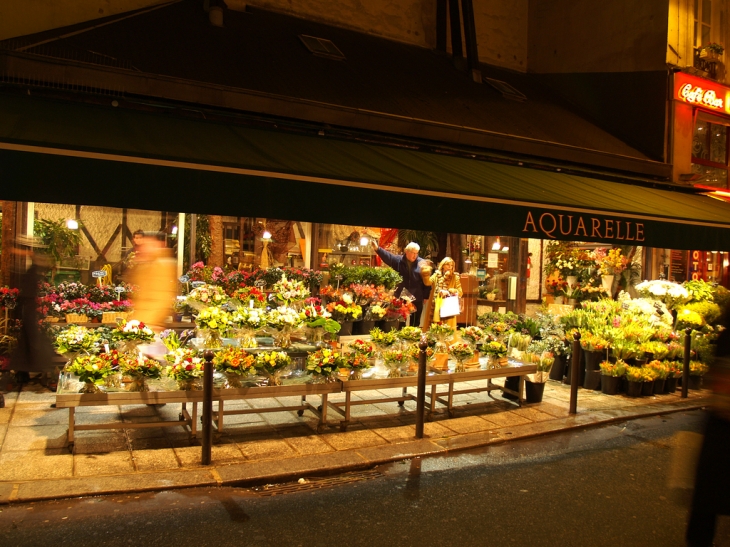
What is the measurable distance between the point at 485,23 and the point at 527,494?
11384 mm

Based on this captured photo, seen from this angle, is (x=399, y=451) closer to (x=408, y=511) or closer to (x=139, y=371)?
(x=408, y=511)

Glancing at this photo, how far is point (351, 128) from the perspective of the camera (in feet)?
29.2

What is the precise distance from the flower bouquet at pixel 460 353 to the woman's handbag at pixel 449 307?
4.54ft

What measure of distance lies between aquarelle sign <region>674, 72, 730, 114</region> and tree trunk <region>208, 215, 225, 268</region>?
9.84 metres

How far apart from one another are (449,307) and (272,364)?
366 centimetres

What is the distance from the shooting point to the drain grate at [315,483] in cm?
526

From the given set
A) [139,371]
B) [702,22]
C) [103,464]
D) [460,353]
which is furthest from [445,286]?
[702,22]

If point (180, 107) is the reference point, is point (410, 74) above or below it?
above

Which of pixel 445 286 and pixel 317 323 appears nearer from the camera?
pixel 317 323

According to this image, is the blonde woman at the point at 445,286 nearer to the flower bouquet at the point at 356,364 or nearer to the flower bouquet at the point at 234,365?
the flower bouquet at the point at 356,364

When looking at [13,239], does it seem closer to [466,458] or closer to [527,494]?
[466,458]

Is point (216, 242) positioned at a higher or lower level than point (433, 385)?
higher

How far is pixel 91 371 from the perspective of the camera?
18.8 feet

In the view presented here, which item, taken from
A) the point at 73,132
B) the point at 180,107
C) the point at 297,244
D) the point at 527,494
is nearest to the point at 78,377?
the point at 73,132
